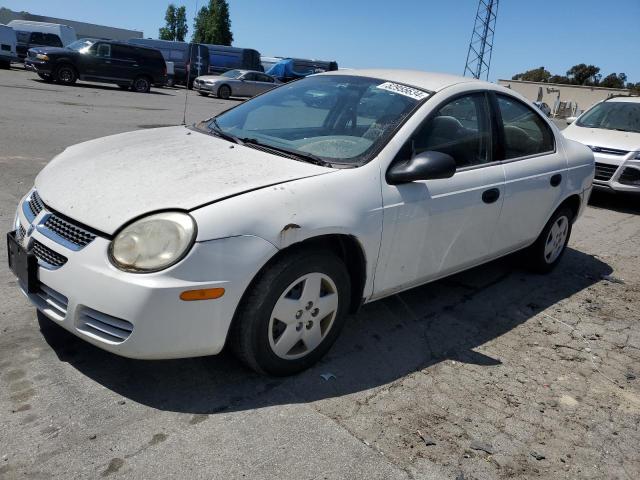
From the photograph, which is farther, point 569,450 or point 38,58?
point 38,58

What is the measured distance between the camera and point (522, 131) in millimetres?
4469

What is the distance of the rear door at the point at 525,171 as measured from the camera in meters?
4.20

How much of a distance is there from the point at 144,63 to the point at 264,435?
23460 millimetres

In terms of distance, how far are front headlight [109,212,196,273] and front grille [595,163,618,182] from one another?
7665 mm

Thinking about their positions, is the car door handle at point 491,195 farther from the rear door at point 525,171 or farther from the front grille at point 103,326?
the front grille at point 103,326

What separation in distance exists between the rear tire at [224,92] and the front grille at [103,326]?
83.5 feet

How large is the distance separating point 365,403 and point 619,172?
704 centimetres

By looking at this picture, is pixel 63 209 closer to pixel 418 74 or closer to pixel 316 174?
pixel 316 174

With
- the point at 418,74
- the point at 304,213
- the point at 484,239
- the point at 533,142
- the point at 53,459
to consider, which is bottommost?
the point at 53,459

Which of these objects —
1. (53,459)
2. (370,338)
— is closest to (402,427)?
(370,338)

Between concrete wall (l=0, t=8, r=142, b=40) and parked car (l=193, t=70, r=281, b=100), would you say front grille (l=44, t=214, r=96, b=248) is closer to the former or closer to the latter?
parked car (l=193, t=70, r=281, b=100)

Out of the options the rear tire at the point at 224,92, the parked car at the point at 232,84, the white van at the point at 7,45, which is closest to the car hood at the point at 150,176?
the parked car at the point at 232,84

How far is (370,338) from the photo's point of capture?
368 cm

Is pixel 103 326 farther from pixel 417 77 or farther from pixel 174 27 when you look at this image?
pixel 174 27
